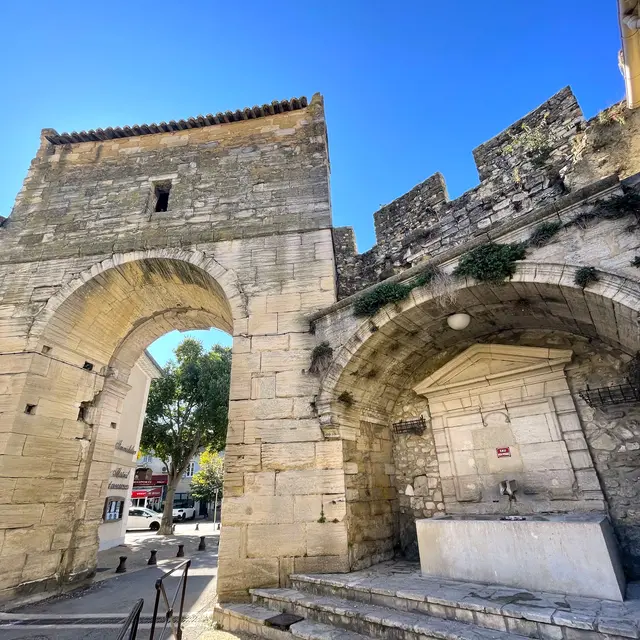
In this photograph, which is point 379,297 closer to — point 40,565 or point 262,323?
point 262,323

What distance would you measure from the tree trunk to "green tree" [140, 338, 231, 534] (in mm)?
→ 217

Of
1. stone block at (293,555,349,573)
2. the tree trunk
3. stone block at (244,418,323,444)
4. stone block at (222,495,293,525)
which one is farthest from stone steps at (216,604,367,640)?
the tree trunk

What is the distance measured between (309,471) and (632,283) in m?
3.85

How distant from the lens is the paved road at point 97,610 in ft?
13.5

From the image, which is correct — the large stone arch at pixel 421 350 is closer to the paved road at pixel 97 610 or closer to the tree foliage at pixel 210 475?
the paved road at pixel 97 610

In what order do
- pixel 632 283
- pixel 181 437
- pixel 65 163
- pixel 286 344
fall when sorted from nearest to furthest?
pixel 632 283 < pixel 286 344 < pixel 65 163 < pixel 181 437

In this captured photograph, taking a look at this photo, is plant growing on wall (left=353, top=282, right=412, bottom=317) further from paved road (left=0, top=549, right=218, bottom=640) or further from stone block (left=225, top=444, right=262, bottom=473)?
paved road (left=0, top=549, right=218, bottom=640)

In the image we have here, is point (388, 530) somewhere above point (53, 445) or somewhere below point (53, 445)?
below

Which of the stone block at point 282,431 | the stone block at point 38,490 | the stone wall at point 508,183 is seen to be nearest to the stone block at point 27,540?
the stone block at point 38,490

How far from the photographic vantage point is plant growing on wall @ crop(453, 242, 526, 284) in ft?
12.6

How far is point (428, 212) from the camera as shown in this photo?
245 inches

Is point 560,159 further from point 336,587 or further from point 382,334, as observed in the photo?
point 336,587

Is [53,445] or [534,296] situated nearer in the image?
[534,296]

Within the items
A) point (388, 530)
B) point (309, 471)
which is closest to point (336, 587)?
point (309, 471)
